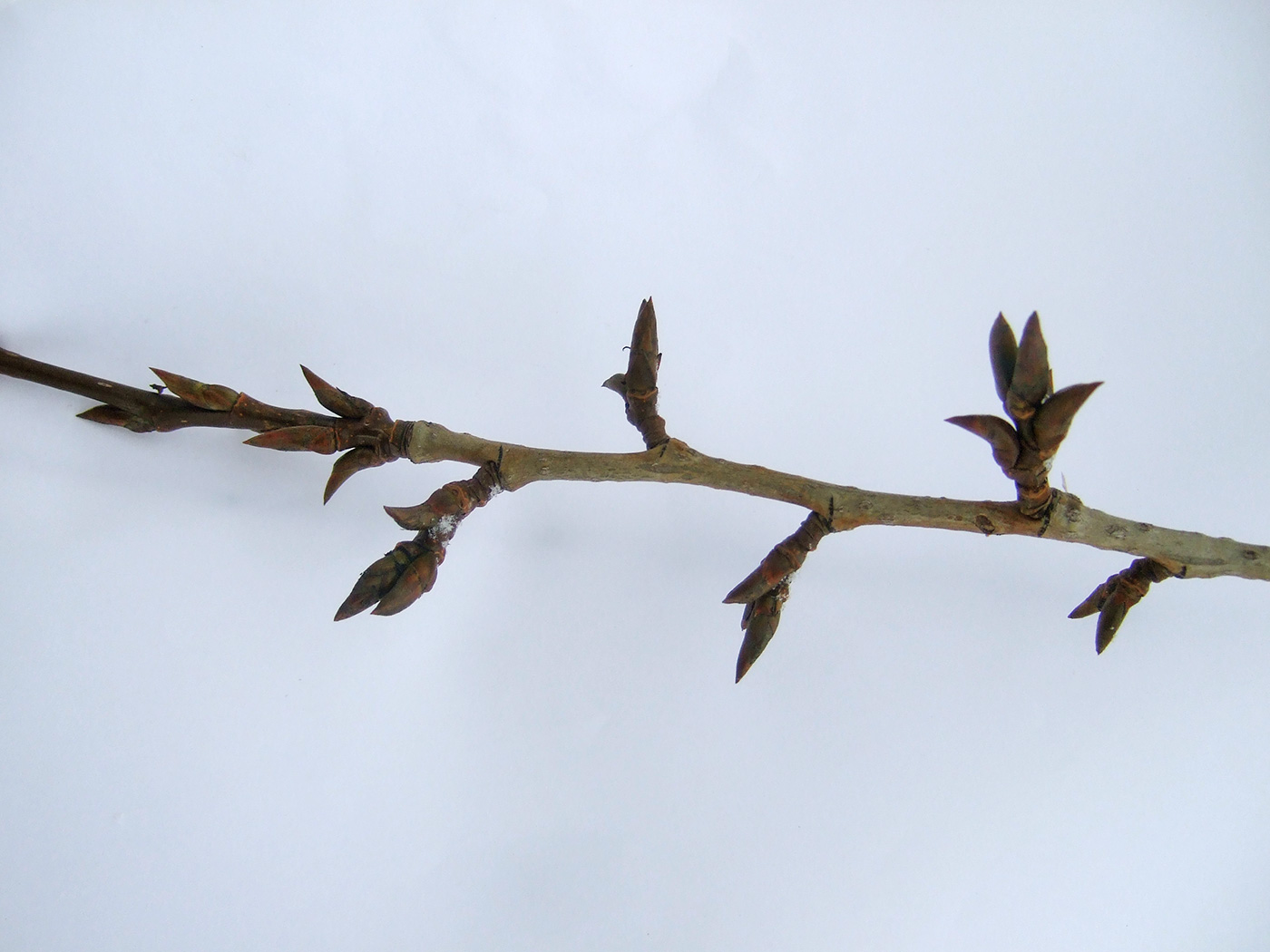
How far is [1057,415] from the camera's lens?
1459 mm

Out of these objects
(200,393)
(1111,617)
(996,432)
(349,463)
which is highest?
(996,432)

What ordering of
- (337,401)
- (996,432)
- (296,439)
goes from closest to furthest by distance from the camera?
1. (996,432)
2. (296,439)
3. (337,401)

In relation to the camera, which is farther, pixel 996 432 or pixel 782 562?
pixel 782 562

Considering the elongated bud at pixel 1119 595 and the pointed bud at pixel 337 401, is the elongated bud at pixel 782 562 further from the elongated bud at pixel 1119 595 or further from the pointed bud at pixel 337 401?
the pointed bud at pixel 337 401

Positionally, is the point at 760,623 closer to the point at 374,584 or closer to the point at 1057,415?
the point at 1057,415

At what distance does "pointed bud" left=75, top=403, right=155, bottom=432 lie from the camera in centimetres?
203

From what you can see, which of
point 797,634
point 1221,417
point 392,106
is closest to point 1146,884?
point 797,634

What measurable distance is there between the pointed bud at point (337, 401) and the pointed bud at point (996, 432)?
1.41 meters

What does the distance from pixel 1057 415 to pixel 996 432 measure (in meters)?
0.12

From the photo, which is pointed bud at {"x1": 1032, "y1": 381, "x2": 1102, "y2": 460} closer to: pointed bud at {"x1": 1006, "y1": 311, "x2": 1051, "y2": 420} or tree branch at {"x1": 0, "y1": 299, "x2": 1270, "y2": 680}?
pointed bud at {"x1": 1006, "y1": 311, "x2": 1051, "y2": 420}

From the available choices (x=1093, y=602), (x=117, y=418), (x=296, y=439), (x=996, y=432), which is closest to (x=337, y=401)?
(x=296, y=439)

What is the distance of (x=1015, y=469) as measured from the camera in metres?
1.66

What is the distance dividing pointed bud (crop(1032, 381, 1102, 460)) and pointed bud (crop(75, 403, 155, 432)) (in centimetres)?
219

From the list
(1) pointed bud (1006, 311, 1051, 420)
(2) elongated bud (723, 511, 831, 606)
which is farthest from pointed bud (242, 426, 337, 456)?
(1) pointed bud (1006, 311, 1051, 420)
